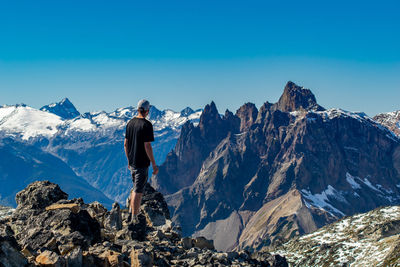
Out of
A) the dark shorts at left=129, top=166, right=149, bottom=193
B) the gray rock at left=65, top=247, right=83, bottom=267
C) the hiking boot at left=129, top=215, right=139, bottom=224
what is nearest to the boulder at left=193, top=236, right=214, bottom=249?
the hiking boot at left=129, top=215, right=139, bottom=224

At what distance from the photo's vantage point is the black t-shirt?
27.4 m

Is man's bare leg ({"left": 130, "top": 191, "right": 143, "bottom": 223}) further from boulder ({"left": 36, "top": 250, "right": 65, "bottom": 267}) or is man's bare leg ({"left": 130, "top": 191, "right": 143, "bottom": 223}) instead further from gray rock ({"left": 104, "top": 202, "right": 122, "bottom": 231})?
boulder ({"left": 36, "top": 250, "right": 65, "bottom": 267})

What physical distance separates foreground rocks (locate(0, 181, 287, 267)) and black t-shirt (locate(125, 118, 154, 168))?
469cm

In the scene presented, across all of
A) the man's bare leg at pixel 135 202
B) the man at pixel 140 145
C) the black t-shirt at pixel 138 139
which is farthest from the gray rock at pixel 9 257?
the man's bare leg at pixel 135 202

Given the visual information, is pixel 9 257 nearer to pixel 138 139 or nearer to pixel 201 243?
pixel 138 139

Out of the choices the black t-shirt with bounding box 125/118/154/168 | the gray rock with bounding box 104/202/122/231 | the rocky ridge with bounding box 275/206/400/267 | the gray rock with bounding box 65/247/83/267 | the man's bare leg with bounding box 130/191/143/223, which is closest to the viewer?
the gray rock with bounding box 65/247/83/267

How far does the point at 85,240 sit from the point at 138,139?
6.36 m

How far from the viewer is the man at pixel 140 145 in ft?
90.1

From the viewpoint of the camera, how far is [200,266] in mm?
27625

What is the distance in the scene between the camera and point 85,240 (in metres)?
24.9

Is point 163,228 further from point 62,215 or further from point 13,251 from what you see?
point 13,251

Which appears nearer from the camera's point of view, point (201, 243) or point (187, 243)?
point (187, 243)

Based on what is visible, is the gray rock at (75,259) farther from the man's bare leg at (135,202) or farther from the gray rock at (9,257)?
the man's bare leg at (135,202)

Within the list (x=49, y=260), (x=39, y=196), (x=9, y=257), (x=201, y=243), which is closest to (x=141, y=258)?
(x=49, y=260)
